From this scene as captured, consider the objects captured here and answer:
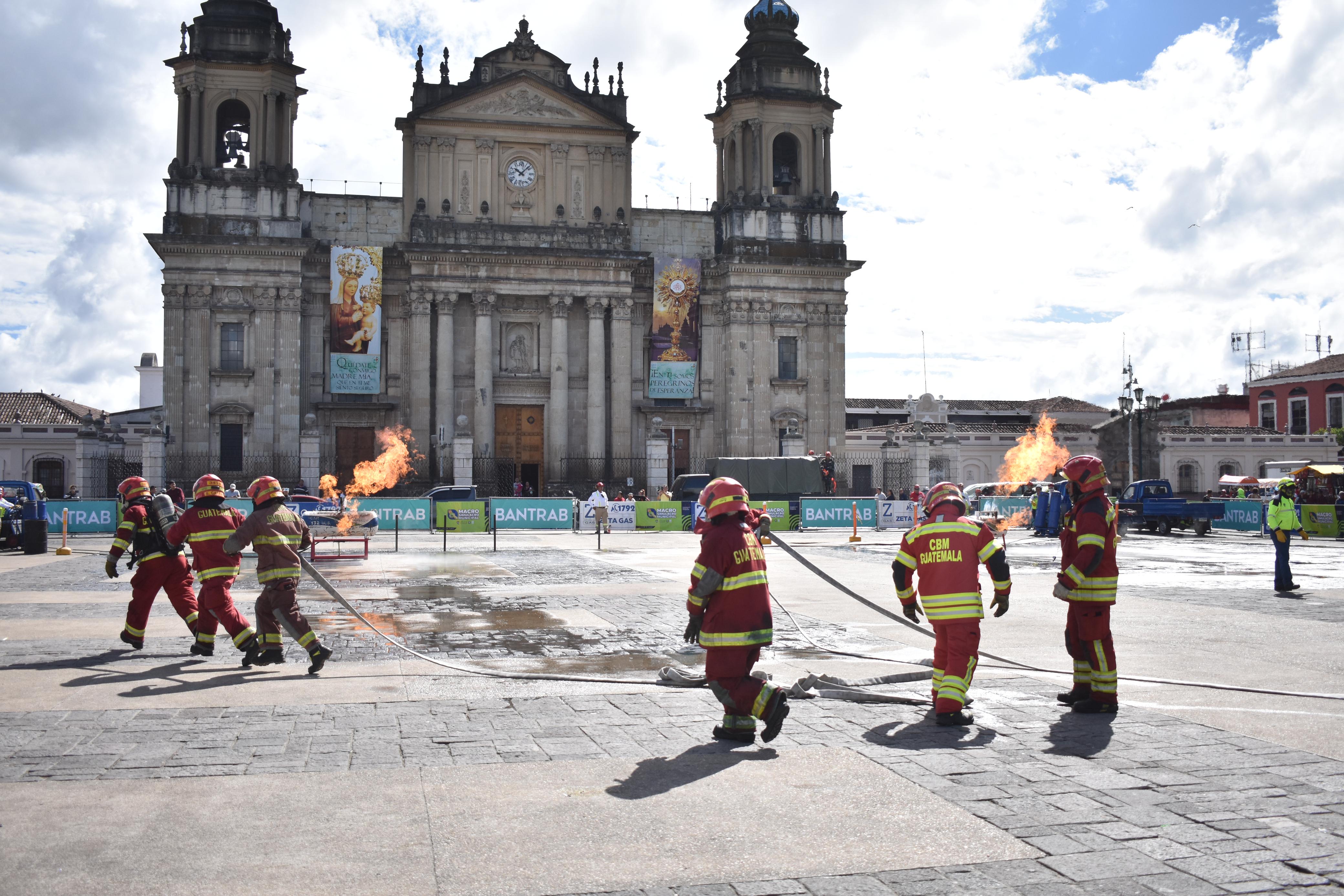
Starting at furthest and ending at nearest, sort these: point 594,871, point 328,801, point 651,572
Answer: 1. point 651,572
2. point 328,801
3. point 594,871

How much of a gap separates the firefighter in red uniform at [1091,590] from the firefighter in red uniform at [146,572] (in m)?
7.68

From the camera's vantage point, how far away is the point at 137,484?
11078mm

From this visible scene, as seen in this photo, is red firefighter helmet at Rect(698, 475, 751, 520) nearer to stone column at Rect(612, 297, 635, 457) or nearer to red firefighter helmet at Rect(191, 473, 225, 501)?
red firefighter helmet at Rect(191, 473, 225, 501)

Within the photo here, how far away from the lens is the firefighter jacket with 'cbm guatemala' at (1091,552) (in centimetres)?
773

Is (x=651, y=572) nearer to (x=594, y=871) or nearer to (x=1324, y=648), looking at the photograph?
(x=1324, y=648)

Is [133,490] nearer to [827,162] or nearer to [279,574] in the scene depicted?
[279,574]

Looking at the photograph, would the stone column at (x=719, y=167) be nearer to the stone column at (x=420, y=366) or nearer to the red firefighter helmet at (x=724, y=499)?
the stone column at (x=420, y=366)

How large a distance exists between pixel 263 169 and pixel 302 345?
7.25 metres

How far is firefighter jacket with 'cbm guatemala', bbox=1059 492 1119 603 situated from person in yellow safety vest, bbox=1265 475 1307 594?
364 inches

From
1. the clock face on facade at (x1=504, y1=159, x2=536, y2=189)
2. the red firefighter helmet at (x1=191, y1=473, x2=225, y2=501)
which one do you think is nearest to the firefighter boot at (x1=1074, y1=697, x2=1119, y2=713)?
the red firefighter helmet at (x1=191, y1=473, x2=225, y2=501)

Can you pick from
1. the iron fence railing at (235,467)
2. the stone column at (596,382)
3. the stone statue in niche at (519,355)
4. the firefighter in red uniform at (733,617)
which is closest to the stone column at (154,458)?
the iron fence railing at (235,467)

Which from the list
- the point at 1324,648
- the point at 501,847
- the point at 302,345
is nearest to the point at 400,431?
the point at 302,345

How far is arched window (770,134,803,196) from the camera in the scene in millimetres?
50188

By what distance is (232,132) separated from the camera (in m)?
46.3
